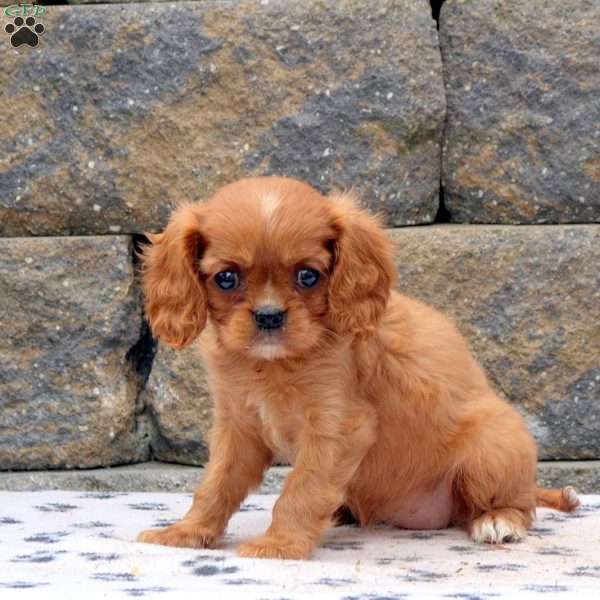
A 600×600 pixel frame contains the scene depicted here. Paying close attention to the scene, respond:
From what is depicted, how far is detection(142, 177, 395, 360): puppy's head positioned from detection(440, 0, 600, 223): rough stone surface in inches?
43.9

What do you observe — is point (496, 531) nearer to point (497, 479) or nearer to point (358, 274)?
point (497, 479)

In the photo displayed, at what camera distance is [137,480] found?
4.35m

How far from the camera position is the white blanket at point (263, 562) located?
266 centimetres

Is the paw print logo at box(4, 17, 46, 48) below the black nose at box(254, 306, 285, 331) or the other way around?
the other way around

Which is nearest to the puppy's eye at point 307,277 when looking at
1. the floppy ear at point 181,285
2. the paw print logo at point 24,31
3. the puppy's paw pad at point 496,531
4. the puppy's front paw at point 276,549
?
the floppy ear at point 181,285

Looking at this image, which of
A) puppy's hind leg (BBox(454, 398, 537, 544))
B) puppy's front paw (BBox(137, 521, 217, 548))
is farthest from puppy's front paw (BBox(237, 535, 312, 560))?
puppy's hind leg (BBox(454, 398, 537, 544))

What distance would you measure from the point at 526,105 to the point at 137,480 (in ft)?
6.07

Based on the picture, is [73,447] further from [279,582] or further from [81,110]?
[279,582]

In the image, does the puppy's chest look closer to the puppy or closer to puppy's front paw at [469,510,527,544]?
the puppy

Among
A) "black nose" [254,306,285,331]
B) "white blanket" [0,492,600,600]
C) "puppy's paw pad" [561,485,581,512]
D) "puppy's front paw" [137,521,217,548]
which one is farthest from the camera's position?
"puppy's paw pad" [561,485,581,512]

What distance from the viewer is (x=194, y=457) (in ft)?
14.4

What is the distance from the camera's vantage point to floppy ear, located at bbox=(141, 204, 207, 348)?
Result: 317cm

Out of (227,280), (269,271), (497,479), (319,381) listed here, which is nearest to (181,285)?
(227,280)

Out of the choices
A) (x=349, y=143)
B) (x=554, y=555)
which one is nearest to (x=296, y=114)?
(x=349, y=143)
